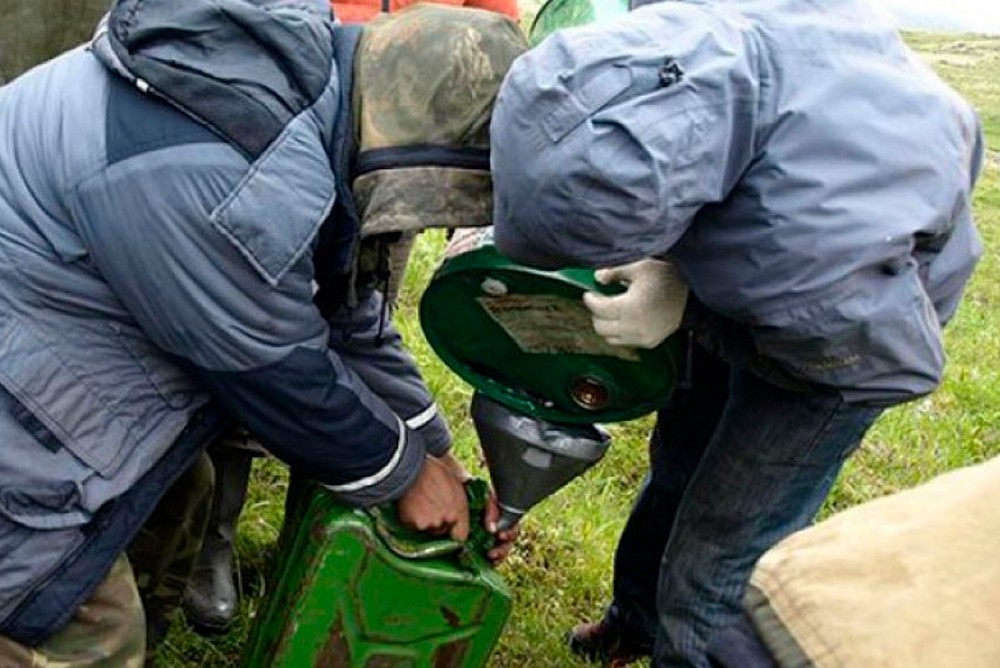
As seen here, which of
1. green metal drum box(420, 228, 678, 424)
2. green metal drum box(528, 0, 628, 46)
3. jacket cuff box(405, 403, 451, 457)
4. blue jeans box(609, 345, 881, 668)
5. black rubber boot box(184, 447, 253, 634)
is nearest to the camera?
green metal drum box(528, 0, 628, 46)

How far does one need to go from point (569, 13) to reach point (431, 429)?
89cm

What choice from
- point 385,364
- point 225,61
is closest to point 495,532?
point 385,364

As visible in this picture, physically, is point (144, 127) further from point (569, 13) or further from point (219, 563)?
point (219, 563)

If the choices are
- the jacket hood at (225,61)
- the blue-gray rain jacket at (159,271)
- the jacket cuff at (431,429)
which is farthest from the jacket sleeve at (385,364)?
the jacket hood at (225,61)

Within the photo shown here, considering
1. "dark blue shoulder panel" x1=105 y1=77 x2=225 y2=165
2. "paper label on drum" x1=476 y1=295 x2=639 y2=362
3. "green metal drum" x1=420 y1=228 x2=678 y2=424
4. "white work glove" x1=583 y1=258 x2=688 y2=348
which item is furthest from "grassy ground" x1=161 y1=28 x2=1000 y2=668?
"dark blue shoulder panel" x1=105 y1=77 x2=225 y2=165

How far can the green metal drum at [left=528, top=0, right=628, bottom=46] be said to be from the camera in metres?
2.30

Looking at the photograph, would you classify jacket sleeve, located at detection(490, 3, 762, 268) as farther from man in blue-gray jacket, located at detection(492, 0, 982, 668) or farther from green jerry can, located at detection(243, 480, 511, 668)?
green jerry can, located at detection(243, 480, 511, 668)

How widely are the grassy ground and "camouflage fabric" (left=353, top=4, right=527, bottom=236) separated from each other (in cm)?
147

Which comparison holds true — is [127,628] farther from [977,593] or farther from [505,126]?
[977,593]

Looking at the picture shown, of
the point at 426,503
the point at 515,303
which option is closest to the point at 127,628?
the point at 426,503

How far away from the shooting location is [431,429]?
9.31 feet

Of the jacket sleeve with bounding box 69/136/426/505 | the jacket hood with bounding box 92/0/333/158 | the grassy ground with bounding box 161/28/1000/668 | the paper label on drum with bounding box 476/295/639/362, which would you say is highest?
the jacket hood with bounding box 92/0/333/158

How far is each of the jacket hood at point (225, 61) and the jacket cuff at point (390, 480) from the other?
0.66 meters

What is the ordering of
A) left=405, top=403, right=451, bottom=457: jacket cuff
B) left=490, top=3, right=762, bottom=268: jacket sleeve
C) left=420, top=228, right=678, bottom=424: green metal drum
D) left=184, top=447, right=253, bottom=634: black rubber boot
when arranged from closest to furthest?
1. left=490, top=3, right=762, bottom=268: jacket sleeve
2. left=420, top=228, right=678, bottom=424: green metal drum
3. left=405, top=403, right=451, bottom=457: jacket cuff
4. left=184, top=447, right=253, bottom=634: black rubber boot
